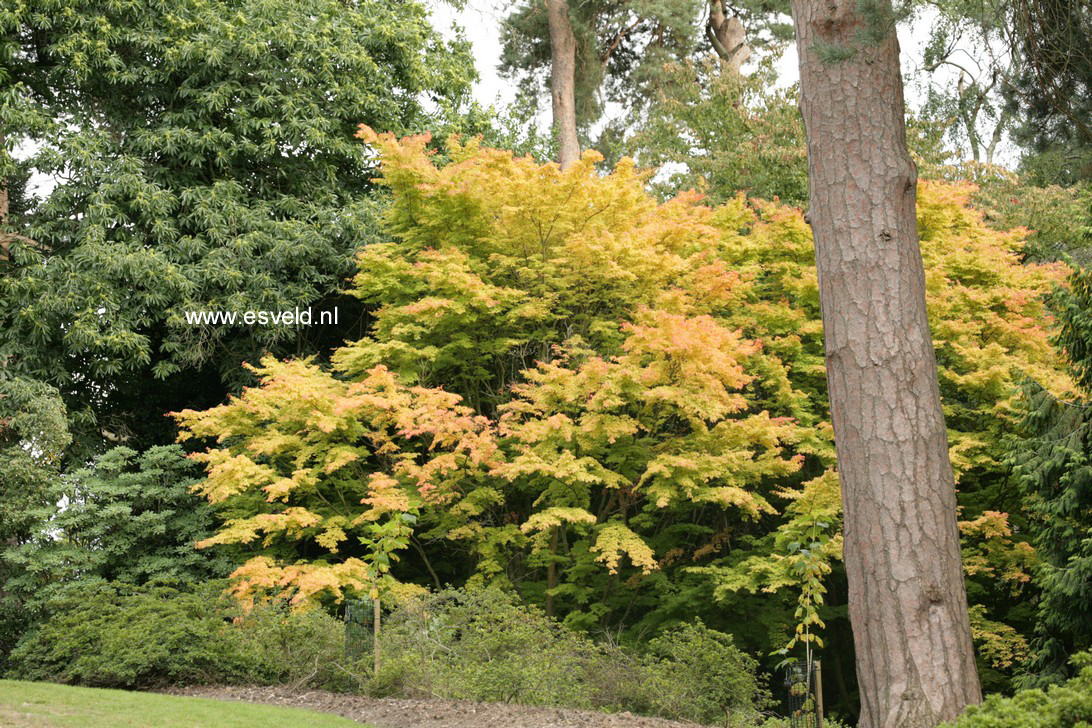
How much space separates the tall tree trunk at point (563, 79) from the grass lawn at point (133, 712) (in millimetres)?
12278

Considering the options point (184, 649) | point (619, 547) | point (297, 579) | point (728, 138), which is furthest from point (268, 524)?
point (728, 138)

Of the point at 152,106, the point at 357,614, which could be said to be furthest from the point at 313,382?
the point at 152,106

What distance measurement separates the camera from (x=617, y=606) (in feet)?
36.0

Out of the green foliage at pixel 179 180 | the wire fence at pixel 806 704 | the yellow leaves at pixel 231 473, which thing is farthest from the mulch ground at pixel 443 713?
the green foliage at pixel 179 180

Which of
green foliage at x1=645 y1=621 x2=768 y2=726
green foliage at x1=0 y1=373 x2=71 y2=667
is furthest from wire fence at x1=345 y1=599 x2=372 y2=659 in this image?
green foliage at x1=0 y1=373 x2=71 y2=667

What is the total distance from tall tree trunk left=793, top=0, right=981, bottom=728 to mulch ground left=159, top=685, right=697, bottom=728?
183cm

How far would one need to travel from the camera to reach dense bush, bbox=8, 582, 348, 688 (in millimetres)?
8312

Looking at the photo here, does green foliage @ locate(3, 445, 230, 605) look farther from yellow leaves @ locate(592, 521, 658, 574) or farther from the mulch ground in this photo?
yellow leaves @ locate(592, 521, 658, 574)

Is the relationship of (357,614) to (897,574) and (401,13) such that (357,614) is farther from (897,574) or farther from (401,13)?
(401,13)

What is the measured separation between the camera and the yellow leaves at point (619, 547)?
9102 mm

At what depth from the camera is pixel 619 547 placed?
9.59 metres

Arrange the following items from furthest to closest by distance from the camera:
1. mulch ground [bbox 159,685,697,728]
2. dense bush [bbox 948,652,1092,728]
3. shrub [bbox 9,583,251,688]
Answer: shrub [bbox 9,583,251,688] < mulch ground [bbox 159,685,697,728] < dense bush [bbox 948,652,1092,728]

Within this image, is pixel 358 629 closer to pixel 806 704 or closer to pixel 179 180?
pixel 806 704

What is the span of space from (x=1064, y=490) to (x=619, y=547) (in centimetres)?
398
